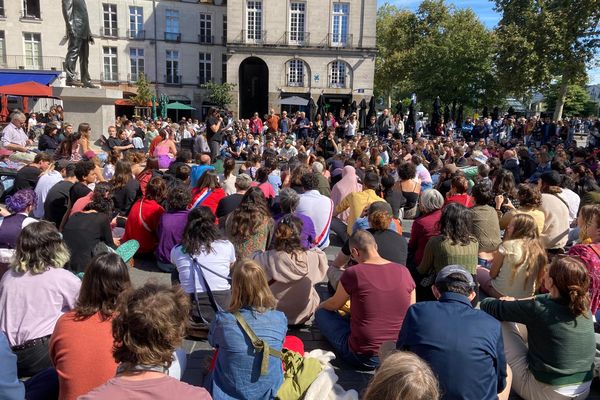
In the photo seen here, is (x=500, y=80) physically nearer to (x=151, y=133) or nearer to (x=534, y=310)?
(x=151, y=133)

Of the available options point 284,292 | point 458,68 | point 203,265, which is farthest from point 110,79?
point 284,292

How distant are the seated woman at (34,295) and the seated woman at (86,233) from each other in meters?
1.54

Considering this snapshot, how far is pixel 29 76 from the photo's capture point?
35000mm

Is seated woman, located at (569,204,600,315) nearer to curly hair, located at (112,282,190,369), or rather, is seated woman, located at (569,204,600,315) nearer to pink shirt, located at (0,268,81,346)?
curly hair, located at (112,282,190,369)

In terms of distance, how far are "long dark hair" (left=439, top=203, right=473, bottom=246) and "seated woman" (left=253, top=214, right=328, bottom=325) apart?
56.0 inches

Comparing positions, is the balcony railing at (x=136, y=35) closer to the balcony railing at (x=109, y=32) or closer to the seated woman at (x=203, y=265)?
the balcony railing at (x=109, y=32)

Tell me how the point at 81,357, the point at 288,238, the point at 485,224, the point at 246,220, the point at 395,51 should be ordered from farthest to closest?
the point at 395,51 < the point at 485,224 < the point at 246,220 < the point at 288,238 < the point at 81,357

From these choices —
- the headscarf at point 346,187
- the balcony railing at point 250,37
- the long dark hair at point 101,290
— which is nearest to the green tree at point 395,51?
the balcony railing at point 250,37

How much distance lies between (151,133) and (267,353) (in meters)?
15.8

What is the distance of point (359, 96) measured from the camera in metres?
39.5

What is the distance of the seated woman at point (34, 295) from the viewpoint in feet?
12.1

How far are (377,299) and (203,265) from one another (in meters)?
1.77

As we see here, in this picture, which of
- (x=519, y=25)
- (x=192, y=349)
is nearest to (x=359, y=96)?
(x=519, y=25)

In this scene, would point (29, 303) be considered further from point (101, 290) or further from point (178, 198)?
point (178, 198)
